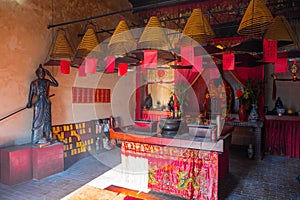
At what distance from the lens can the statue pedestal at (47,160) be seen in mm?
4145

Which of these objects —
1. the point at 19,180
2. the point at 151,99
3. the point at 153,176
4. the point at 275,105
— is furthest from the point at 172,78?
the point at 19,180

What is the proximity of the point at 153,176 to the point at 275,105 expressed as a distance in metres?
4.41

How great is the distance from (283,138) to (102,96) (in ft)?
15.8

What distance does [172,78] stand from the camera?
25.3ft

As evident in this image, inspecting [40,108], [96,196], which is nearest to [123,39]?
[96,196]

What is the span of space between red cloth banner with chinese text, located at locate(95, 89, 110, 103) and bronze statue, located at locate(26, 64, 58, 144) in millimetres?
1771

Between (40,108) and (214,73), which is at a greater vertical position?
(214,73)

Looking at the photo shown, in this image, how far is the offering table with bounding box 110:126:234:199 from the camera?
10.0 ft

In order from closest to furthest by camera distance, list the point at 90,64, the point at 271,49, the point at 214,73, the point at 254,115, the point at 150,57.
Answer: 1. the point at 271,49
2. the point at 150,57
3. the point at 90,64
4. the point at 254,115
5. the point at 214,73

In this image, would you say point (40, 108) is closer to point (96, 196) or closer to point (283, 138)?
point (96, 196)

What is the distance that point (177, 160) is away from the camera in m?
3.23

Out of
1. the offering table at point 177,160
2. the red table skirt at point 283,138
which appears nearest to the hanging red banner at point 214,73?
the red table skirt at point 283,138

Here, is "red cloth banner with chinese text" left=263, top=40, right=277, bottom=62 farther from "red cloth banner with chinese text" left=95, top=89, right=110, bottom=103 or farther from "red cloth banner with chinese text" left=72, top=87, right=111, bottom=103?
"red cloth banner with chinese text" left=95, top=89, right=110, bottom=103

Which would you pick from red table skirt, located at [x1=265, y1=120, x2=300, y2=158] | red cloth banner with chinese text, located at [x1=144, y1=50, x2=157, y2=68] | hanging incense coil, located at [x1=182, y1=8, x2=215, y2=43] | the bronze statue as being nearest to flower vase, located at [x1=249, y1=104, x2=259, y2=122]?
red table skirt, located at [x1=265, y1=120, x2=300, y2=158]
